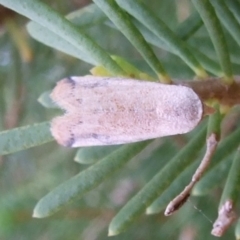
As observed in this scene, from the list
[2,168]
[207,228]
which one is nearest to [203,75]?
[207,228]

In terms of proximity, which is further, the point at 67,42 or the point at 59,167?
the point at 59,167

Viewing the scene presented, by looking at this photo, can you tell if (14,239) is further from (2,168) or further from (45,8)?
(45,8)

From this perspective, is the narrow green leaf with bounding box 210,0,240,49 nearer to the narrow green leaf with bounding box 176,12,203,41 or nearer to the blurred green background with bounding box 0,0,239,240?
the narrow green leaf with bounding box 176,12,203,41

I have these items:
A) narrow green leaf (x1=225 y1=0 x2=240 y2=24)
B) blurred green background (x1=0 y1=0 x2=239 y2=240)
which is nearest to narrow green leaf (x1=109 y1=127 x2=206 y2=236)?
narrow green leaf (x1=225 y1=0 x2=240 y2=24)

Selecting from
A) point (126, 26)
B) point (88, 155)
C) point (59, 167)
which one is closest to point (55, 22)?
point (126, 26)

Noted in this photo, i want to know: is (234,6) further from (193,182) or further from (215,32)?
(193,182)

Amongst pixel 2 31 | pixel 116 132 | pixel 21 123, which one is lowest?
pixel 21 123
